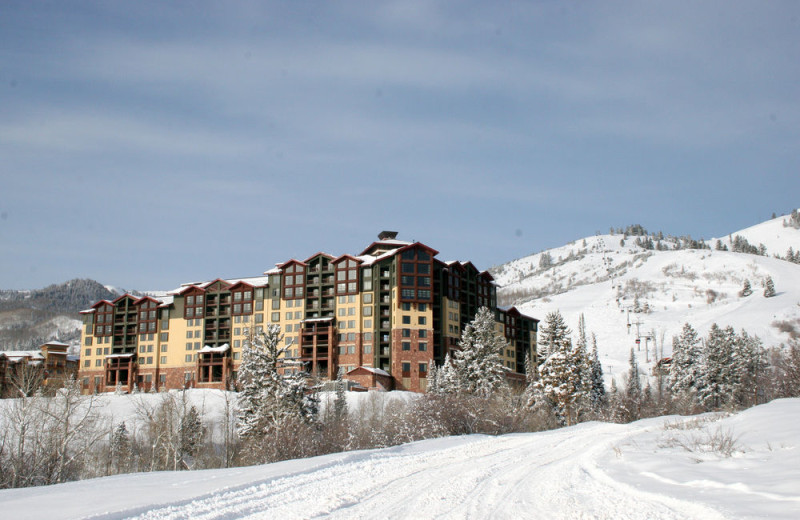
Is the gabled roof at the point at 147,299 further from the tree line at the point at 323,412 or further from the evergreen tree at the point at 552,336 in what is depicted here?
the evergreen tree at the point at 552,336

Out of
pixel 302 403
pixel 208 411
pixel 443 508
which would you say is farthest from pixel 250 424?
pixel 443 508

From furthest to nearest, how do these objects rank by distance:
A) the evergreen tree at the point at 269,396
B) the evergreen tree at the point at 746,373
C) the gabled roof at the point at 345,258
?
1. the gabled roof at the point at 345,258
2. the evergreen tree at the point at 746,373
3. the evergreen tree at the point at 269,396

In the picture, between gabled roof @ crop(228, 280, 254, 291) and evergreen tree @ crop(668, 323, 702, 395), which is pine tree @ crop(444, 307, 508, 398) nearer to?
evergreen tree @ crop(668, 323, 702, 395)

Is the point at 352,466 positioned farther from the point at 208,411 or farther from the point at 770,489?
the point at 208,411

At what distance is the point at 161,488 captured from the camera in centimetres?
1506

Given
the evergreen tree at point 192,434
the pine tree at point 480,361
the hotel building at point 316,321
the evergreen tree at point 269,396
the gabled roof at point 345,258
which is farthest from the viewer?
the gabled roof at point 345,258

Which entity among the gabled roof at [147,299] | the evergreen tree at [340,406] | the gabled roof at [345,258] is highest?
the gabled roof at [345,258]

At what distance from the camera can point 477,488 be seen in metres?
15.2

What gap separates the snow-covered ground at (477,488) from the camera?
11.9m

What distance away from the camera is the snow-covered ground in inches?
469

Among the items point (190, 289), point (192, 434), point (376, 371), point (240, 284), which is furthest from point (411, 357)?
point (192, 434)

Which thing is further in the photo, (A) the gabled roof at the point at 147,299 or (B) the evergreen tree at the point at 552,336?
(A) the gabled roof at the point at 147,299

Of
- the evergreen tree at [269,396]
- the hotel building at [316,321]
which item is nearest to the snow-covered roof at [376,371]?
the hotel building at [316,321]

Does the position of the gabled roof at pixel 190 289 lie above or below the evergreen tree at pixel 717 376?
above
